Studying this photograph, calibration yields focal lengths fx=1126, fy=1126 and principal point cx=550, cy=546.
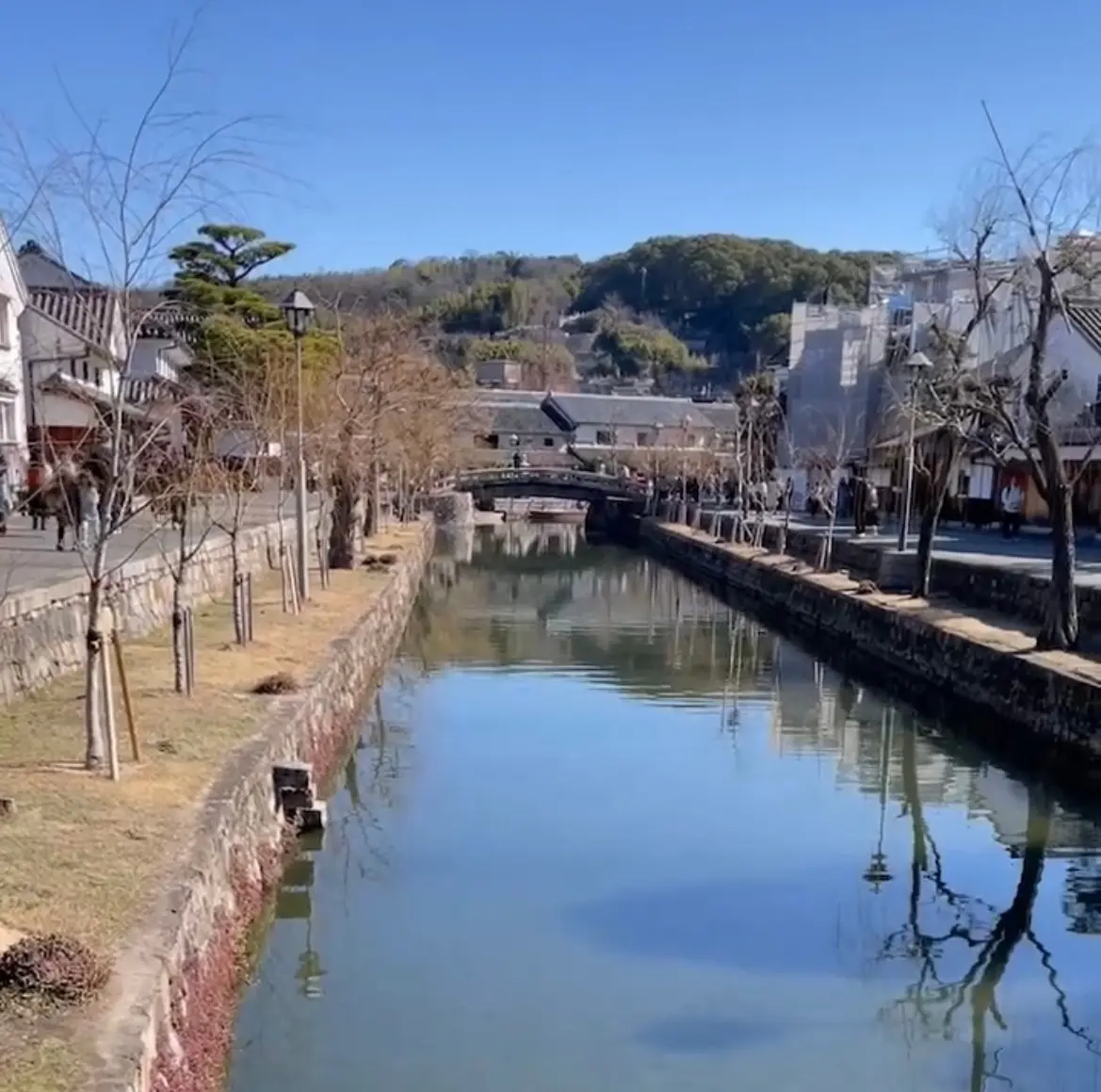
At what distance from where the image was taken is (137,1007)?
5.10 metres

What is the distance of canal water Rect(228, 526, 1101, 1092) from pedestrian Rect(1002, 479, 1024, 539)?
13.9 metres

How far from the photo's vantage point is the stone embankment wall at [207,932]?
5.05 meters

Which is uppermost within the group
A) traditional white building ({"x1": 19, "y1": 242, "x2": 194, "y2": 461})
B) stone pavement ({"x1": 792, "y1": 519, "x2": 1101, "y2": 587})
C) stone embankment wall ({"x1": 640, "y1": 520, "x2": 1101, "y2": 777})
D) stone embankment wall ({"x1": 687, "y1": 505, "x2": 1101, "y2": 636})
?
traditional white building ({"x1": 19, "y1": 242, "x2": 194, "y2": 461})

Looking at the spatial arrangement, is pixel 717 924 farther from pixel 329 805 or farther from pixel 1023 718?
pixel 1023 718

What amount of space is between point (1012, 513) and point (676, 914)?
2369 cm

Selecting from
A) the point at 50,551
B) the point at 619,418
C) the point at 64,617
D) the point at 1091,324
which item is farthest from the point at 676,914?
the point at 619,418

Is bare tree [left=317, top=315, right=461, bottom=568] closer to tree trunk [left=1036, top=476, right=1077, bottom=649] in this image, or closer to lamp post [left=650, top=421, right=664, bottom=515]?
tree trunk [left=1036, top=476, right=1077, bottom=649]

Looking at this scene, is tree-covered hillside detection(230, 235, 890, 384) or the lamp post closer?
the lamp post

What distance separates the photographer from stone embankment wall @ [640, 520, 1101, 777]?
1397 centimetres

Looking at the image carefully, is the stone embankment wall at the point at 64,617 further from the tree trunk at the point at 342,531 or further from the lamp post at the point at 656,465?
the lamp post at the point at 656,465

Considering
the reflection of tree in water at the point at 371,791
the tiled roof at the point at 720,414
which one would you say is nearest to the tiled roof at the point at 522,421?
the tiled roof at the point at 720,414

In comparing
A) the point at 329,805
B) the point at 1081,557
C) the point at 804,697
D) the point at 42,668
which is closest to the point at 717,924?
the point at 329,805

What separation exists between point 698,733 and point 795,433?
34866 mm

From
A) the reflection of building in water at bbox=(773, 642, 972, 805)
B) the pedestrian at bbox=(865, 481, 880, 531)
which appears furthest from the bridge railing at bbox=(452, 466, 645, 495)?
the reflection of building in water at bbox=(773, 642, 972, 805)
